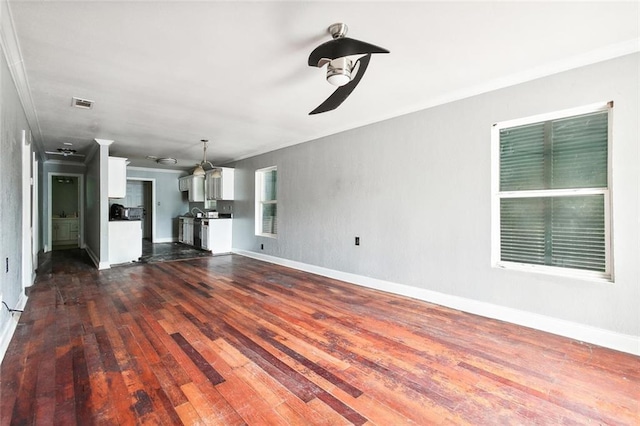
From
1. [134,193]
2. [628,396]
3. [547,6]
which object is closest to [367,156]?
[547,6]

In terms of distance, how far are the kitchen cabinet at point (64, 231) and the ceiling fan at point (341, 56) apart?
9244 millimetres

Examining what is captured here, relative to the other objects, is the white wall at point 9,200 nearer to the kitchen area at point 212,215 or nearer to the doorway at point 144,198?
the kitchen area at point 212,215

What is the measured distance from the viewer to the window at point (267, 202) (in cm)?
623

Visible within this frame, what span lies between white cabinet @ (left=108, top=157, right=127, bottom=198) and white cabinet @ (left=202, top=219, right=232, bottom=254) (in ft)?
6.40

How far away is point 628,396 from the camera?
5.82 ft

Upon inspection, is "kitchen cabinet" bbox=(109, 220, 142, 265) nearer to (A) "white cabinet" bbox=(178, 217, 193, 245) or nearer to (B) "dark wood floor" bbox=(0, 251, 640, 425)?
(A) "white cabinet" bbox=(178, 217, 193, 245)

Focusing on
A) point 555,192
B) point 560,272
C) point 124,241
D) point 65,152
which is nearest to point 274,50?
point 555,192

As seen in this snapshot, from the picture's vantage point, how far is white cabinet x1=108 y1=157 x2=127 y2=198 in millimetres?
5672

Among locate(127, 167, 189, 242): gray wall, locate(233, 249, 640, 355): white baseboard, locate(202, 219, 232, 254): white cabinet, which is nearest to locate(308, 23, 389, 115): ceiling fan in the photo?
locate(233, 249, 640, 355): white baseboard

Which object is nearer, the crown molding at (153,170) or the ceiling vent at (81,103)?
the ceiling vent at (81,103)

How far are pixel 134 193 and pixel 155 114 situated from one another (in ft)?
23.4

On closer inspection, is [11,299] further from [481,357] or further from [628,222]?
[628,222]

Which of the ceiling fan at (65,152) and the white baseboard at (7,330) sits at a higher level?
the ceiling fan at (65,152)

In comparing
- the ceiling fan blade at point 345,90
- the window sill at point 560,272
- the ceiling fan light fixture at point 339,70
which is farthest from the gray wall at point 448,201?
the ceiling fan light fixture at point 339,70
